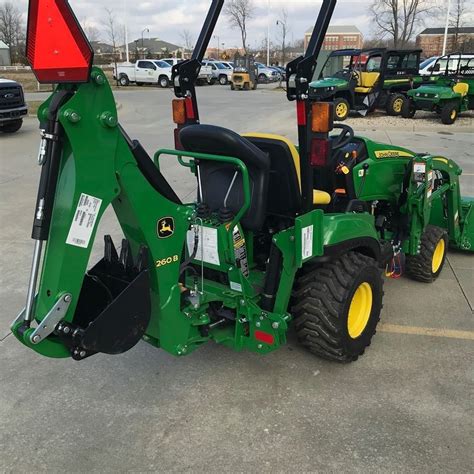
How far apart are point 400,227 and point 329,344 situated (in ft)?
5.33

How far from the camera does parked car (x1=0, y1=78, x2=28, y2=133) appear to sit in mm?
12414

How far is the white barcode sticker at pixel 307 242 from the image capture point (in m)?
2.80

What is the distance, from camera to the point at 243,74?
31.3 metres

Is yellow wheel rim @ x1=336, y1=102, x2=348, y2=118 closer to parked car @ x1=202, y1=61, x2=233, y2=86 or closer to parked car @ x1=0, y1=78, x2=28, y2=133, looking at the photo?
parked car @ x1=0, y1=78, x2=28, y2=133

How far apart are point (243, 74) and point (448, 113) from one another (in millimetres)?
18057

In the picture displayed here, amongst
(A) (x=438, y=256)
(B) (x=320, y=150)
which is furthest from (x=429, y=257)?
(B) (x=320, y=150)

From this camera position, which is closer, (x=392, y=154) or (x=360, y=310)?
(x=360, y=310)

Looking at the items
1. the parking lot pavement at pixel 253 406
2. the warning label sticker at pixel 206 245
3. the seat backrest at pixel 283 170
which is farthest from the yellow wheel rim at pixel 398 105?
the warning label sticker at pixel 206 245

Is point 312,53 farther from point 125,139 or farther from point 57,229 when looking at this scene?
point 57,229

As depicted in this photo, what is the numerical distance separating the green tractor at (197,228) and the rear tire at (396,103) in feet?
46.7

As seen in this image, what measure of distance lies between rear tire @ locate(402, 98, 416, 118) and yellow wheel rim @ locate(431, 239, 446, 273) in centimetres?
1345

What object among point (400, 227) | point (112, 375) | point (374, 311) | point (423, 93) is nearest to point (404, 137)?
point (423, 93)

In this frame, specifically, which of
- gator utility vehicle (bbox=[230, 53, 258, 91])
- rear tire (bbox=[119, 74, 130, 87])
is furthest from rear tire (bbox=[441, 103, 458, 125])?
rear tire (bbox=[119, 74, 130, 87])

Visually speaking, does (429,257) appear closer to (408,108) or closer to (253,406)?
(253,406)
